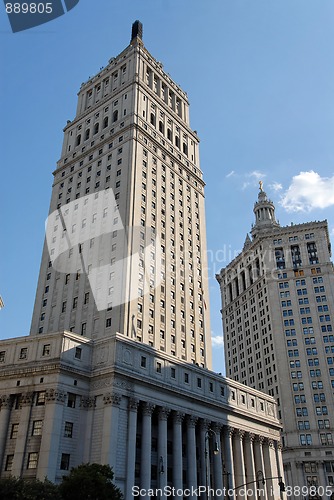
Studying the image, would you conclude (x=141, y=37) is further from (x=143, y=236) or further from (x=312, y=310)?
(x=312, y=310)

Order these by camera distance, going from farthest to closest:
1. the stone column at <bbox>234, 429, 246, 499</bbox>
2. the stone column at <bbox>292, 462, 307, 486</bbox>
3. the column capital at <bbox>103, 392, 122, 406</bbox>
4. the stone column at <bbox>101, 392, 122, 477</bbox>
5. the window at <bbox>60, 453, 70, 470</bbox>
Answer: the stone column at <bbox>292, 462, 307, 486</bbox> < the stone column at <bbox>234, 429, 246, 499</bbox> < the column capital at <bbox>103, 392, 122, 406</bbox> < the stone column at <bbox>101, 392, 122, 477</bbox> < the window at <bbox>60, 453, 70, 470</bbox>

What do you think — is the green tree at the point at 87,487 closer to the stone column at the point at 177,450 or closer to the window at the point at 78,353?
the window at the point at 78,353

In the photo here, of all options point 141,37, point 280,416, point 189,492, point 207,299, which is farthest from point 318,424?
point 141,37

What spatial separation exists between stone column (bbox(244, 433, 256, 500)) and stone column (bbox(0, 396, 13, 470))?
36933 millimetres

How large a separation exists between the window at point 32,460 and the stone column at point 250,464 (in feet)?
113

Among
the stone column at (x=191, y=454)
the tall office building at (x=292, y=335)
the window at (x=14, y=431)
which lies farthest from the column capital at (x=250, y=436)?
the tall office building at (x=292, y=335)

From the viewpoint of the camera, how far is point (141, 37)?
382ft

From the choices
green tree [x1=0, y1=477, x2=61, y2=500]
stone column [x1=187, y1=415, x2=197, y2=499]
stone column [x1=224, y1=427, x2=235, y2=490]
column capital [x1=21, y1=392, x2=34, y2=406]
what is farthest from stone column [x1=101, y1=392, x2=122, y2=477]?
stone column [x1=224, y1=427, x2=235, y2=490]

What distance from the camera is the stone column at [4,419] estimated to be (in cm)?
5459

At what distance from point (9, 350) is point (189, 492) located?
1177 inches

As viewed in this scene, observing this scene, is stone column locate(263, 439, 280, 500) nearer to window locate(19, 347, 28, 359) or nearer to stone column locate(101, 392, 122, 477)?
stone column locate(101, 392, 122, 477)

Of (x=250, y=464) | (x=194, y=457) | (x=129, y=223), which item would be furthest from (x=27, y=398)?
(x=250, y=464)

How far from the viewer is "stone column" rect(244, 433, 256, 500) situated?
71.1 meters

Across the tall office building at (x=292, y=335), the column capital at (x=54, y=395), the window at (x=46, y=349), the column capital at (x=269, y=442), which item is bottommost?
the column capital at (x=269, y=442)
